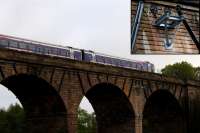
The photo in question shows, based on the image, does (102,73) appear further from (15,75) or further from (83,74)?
(15,75)

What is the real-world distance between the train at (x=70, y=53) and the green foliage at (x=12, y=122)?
28.0 m

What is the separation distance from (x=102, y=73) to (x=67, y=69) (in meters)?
3.90

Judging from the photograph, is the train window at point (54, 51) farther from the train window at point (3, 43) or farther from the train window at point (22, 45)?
the train window at point (3, 43)

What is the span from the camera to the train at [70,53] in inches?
1350

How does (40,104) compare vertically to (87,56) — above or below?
below

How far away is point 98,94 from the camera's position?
43250 mm

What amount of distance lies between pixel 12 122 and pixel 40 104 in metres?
36.2

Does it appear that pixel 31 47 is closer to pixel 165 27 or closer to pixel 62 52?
pixel 62 52

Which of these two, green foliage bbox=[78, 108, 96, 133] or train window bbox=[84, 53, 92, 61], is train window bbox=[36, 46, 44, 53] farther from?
green foliage bbox=[78, 108, 96, 133]

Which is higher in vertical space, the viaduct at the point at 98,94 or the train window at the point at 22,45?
the train window at the point at 22,45

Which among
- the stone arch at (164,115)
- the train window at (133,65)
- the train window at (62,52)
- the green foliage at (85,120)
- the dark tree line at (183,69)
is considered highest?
the dark tree line at (183,69)

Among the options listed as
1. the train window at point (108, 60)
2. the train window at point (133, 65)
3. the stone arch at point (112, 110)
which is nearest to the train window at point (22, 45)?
the stone arch at point (112, 110)

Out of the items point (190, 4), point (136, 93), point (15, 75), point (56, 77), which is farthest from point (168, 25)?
point (15, 75)

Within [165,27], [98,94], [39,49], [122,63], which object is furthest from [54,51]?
[165,27]
